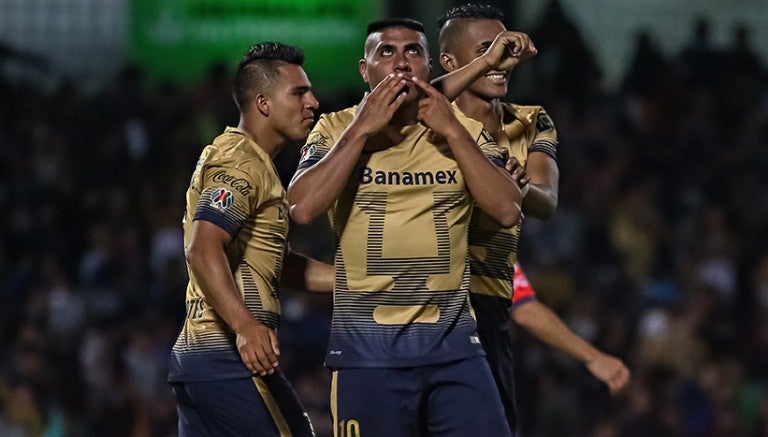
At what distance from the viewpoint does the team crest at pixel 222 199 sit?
201 inches

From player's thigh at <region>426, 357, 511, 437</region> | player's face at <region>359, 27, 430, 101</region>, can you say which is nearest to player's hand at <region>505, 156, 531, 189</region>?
player's face at <region>359, 27, 430, 101</region>

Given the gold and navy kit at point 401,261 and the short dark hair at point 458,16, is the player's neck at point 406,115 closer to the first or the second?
the gold and navy kit at point 401,261

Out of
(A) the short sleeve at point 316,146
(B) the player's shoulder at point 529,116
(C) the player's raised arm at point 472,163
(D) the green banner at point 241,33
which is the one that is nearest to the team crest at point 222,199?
(A) the short sleeve at point 316,146

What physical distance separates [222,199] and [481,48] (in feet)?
4.07

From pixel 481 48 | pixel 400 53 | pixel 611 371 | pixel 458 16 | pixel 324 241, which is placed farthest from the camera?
pixel 324 241

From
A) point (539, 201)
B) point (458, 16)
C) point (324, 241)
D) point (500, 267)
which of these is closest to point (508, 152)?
point (539, 201)

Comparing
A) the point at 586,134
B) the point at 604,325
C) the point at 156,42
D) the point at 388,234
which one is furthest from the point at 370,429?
the point at 156,42

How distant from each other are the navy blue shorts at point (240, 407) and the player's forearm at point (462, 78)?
1.14 metres

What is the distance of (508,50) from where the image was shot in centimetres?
514

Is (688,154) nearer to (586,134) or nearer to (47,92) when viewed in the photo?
(586,134)

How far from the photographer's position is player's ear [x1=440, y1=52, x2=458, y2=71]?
5.84 metres

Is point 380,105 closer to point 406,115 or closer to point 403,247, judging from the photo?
point 406,115

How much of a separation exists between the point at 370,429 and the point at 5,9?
30.7ft

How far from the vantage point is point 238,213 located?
5.12 meters
